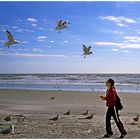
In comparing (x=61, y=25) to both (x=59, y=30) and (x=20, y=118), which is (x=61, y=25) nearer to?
(x=59, y=30)

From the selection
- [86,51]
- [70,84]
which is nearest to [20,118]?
[86,51]

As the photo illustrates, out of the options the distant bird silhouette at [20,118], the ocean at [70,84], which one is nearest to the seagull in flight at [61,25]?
the distant bird silhouette at [20,118]

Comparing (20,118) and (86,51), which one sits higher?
(86,51)

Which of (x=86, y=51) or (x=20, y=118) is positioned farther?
(x=20, y=118)

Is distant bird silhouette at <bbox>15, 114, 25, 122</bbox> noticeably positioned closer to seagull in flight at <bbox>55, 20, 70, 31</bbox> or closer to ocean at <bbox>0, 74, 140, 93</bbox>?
seagull in flight at <bbox>55, 20, 70, 31</bbox>

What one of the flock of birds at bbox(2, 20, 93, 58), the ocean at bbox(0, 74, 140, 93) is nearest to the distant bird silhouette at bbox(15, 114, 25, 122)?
the flock of birds at bbox(2, 20, 93, 58)

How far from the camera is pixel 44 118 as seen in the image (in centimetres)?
1230

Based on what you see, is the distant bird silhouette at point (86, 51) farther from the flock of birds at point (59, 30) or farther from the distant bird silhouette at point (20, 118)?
the distant bird silhouette at point (20, 118)

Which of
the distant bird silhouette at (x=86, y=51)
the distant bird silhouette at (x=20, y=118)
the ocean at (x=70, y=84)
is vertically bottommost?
the distant bird silhouette at (x=20, y=118)

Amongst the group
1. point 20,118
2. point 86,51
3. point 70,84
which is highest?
point 86,51

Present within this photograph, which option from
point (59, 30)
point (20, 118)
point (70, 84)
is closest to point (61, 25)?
point (59, 30)

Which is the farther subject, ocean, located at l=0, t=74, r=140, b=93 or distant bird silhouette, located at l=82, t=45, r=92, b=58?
ocean, located at l=0, t=74, r=140, b=93

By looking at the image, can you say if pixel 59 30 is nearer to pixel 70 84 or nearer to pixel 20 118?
pixel 20 118

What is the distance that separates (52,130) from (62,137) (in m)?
0.91
